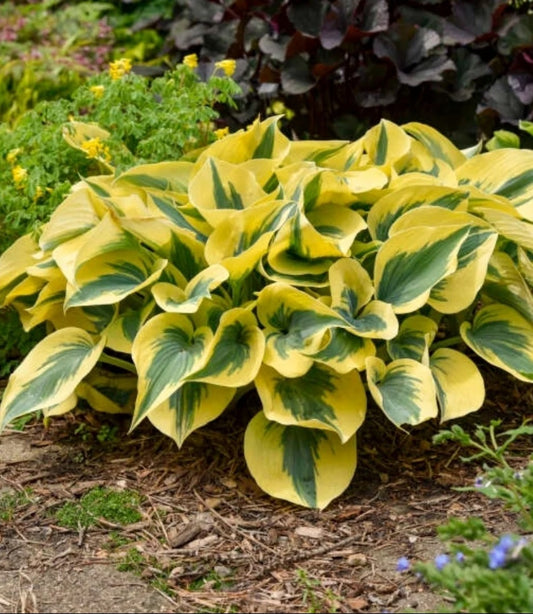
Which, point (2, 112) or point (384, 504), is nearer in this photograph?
point (384, 504)

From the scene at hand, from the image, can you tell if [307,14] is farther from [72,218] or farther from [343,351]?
[343,351]

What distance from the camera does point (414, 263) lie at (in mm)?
2871

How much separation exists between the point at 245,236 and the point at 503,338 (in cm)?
81

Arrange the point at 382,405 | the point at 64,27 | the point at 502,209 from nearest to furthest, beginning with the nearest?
the point at 382,405 < the point at 502,209 < the point at 64,27

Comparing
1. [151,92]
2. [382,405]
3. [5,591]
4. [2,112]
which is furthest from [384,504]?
[2,112]

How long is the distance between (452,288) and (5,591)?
1.45 meters

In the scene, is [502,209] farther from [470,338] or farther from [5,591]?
[5,591]

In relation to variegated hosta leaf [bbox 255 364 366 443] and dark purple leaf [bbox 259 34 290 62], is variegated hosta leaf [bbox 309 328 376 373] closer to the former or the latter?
variegated hosta leaf [bbox 255 364 366 443]

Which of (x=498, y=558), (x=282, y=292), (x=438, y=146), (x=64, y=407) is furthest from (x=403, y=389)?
(x=438, y=146)

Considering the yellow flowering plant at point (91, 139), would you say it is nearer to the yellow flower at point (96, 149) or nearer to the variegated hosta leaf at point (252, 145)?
the yellow flower at point (96, 149)

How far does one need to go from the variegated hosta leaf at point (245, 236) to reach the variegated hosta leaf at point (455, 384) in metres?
0.60

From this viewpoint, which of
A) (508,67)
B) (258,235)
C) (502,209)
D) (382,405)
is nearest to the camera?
(382,405)

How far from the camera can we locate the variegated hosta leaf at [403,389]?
2.63 metres

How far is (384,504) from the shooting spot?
2.75m
